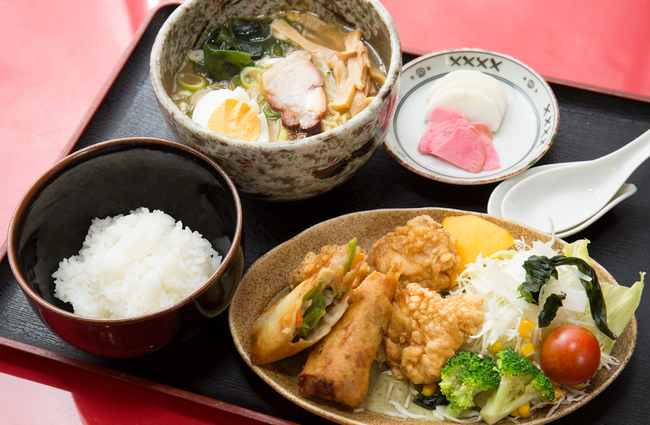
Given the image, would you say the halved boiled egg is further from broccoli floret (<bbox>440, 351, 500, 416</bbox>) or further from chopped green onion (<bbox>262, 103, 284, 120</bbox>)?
broccoli floret (<bbox>440, 351, 500, 416</bbox>)

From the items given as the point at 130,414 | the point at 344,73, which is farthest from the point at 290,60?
the point at 130,414

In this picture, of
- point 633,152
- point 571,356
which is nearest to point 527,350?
point 571,356

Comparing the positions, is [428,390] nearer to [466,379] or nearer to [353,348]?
[466,379]

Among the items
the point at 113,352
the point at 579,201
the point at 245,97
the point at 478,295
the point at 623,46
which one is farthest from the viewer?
the point at 623,46

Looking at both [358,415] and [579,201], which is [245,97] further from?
[579,201]

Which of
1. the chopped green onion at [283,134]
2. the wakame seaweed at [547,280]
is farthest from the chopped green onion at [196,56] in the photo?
the wakame seaweed at [547,280]

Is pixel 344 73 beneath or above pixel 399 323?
above

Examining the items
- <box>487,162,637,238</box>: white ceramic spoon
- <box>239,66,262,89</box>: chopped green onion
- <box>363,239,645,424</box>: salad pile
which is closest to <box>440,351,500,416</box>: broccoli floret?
<box>363,239,645,424</box>: salad pile
